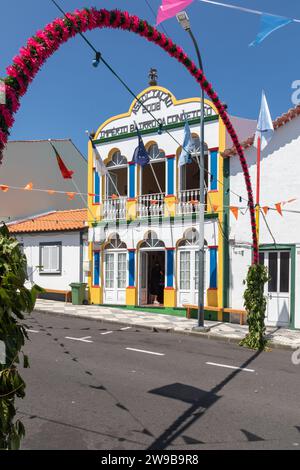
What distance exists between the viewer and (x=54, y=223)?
2064cm

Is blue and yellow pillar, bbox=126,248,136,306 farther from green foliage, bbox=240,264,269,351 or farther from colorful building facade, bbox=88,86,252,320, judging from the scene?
green foliage, bbox=240,264,269,351

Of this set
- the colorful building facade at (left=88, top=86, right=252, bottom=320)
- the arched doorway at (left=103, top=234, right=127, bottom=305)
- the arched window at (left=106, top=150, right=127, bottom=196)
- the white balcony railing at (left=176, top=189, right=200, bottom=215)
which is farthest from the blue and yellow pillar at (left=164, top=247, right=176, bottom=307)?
the arched window at (left=106, top=150, right=127, bottom=196)

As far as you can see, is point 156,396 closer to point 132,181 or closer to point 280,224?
point 280,224

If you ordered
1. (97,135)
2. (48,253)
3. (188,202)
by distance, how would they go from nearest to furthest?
(188,202)
(97,135)
(48,253)

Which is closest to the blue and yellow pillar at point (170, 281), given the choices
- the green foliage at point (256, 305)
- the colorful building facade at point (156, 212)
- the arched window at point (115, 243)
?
the colorful building facade at point (156, 212)

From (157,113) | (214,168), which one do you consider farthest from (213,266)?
(157,113)

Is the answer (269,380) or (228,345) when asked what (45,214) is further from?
(269,380)

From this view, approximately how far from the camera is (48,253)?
20281 mm

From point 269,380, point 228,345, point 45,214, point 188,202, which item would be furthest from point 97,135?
point 269,380

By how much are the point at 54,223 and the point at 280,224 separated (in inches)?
452

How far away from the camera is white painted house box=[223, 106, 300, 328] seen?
508 inches

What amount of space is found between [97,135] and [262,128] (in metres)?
8.48

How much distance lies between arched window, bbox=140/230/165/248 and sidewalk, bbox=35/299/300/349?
261cm

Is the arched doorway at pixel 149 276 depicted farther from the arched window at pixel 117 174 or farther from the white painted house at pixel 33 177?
the white painted house at pixel 33 177
